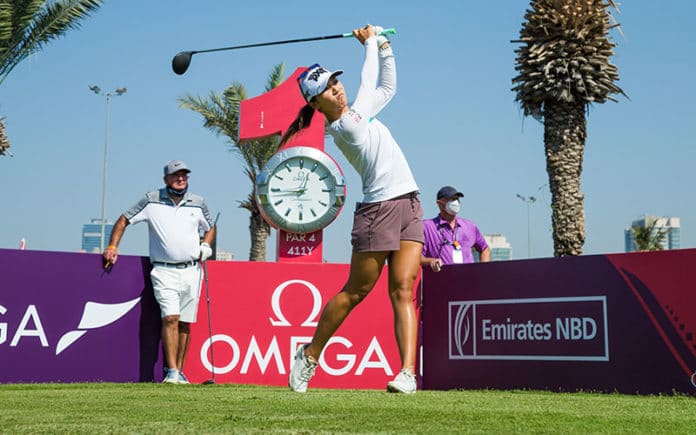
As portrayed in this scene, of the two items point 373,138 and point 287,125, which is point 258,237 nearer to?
point 287,125

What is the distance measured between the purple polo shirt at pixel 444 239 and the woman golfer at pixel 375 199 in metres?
3.24

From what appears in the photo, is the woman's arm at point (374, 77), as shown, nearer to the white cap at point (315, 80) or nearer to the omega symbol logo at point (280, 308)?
the white cap at point (315, 80)

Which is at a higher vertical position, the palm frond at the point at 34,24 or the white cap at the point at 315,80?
the palm frond at the point at 34,24

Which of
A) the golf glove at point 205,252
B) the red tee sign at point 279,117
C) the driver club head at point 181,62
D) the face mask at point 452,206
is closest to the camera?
the golf glove at point 205,252

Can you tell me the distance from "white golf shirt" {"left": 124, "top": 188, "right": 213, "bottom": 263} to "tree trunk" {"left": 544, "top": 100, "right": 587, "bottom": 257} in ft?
37.7

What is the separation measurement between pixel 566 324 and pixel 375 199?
277cm

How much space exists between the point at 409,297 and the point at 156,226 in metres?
3.63

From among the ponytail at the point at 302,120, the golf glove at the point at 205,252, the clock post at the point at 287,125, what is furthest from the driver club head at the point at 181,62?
the ponytail at the point at 302,120

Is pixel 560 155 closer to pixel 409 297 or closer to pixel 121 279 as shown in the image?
pixel 121 279

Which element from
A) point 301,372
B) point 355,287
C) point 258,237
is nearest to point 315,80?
point 355,287

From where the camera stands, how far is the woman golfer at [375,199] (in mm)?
5840

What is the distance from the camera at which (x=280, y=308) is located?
31.0 ft

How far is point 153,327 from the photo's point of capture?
8969 mm

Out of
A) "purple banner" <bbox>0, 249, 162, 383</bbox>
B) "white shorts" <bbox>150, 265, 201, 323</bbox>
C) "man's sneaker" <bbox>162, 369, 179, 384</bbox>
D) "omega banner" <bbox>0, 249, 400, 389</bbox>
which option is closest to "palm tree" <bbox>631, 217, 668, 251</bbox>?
"omega banner" <bbox>0, 249, 400, 389</bbox>
